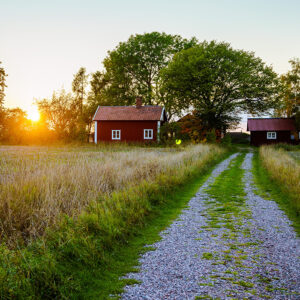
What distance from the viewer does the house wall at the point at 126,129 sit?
134 feet

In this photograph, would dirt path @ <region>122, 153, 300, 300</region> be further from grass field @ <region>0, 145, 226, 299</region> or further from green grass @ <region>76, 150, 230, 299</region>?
grass field @ <region>0, 145, 226, 299</region>

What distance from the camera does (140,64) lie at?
49.8m

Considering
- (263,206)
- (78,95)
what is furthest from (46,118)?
(263,206)

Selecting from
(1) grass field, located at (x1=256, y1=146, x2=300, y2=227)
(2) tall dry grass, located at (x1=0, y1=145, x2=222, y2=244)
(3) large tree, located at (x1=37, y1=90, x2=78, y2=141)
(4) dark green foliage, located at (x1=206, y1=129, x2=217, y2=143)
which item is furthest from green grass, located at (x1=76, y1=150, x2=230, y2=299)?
(3) large tree, located at (x1=37, y1=90, x2=78, y2=141)

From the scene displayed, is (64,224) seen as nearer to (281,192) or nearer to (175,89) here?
(281,192)

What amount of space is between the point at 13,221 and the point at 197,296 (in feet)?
12.6

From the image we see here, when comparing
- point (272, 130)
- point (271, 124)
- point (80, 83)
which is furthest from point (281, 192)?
point (80, 83)

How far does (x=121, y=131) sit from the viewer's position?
137ft

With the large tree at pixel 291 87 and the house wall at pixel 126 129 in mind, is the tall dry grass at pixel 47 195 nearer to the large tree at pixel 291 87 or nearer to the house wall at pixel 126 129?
the house wall at pixel 126 129

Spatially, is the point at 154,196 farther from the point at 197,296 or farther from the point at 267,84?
the point at 267,84

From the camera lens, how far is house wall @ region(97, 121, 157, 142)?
40844mm

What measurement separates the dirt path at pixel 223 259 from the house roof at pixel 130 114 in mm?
33324

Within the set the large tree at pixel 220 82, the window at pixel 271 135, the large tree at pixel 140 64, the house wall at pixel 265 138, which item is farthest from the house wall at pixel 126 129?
the window at pixel 271 135

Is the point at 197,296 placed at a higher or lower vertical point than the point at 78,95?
lower
